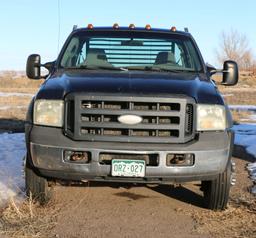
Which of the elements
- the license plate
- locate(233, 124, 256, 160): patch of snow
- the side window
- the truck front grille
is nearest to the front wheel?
the truck front grille

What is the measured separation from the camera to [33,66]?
6441 mm

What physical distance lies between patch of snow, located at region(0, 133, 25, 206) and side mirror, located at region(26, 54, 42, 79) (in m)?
1.39

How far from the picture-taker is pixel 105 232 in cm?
473

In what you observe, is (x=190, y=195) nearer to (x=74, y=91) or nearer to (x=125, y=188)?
(x=125, y=188)

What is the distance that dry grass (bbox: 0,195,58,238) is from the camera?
4.46 metres

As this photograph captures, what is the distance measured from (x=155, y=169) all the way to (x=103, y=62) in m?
1.88

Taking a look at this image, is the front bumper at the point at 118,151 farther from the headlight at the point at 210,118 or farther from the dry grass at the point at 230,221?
the dry grass at the point at 230,221

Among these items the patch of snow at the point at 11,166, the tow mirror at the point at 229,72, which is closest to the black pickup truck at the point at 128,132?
the patch of snow at the point at 11,166

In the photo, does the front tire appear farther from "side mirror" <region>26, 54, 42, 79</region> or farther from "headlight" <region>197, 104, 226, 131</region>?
"headlight" <region>197, 104, 226, 131</region>

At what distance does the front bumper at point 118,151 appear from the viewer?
4746mm

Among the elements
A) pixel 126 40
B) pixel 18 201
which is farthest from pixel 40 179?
pixel 126 40

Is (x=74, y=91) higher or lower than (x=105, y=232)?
higher

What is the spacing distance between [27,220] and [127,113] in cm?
137

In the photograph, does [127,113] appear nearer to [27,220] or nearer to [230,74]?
[27,220]
